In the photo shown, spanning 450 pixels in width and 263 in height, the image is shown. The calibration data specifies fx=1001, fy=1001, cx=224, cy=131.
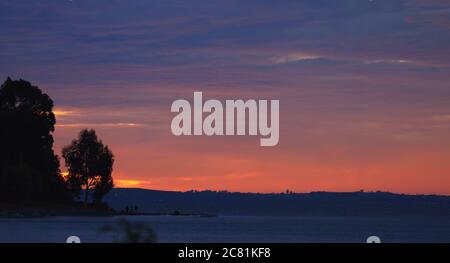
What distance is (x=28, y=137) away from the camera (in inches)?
4124

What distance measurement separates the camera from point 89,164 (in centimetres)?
11056

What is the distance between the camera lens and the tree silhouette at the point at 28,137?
341 feet

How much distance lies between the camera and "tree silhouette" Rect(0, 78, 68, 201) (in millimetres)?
103875

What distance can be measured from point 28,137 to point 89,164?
861 centimetres

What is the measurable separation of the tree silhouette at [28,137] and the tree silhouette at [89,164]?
331 centimetres

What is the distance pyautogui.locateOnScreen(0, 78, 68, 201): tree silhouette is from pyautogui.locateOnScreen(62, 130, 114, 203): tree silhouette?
3.31 meters

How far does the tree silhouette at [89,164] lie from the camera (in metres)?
111

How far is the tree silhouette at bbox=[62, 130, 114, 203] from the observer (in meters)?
111
